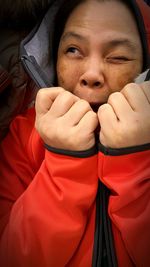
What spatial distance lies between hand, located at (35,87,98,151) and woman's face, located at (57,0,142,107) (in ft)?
0.46

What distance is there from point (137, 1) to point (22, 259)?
0.80 metres

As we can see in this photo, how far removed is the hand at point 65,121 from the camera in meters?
0.69

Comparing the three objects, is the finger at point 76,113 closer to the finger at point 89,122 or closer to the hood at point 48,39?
the finger at point 89,122

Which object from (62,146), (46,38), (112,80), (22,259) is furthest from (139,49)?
(22,259)

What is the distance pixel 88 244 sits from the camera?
0.72m

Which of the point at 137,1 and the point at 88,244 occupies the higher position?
the point at 137,1

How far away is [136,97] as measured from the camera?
2.25ft

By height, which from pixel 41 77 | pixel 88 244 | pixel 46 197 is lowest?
→ pixel 88 244

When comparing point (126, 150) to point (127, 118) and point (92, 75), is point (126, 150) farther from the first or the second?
point (92, 75)

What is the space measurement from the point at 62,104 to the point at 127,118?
145 millimetres

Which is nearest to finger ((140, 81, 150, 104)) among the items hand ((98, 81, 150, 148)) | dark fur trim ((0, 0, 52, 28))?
hand ((98, 81, 150, 148))

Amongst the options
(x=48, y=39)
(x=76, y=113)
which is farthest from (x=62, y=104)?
(x=48, y=39)

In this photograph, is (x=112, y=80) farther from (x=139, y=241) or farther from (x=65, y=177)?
(x=139, y=241)

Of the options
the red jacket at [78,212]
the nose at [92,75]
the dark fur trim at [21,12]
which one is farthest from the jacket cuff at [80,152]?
the dark fur trim at [21,12]
